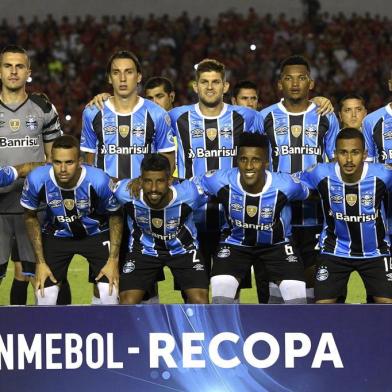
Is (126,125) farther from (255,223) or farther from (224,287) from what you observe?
(224,287)

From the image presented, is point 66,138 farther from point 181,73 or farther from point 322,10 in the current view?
point 322,10

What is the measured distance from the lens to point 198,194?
6062 millimetres

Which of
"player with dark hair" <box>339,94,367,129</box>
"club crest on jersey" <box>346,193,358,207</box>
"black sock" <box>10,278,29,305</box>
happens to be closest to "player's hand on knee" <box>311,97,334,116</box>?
"club crest on jersey" <box>346,193,358,207</box>

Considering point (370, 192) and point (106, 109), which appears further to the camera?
point (106, 109)

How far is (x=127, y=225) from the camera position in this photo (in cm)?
642

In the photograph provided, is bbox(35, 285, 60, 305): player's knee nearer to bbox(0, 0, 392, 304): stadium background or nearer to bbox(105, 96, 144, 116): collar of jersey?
bbox(105, 96, 144, 116): collar of jersey

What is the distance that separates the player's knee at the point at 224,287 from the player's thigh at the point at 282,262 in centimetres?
25

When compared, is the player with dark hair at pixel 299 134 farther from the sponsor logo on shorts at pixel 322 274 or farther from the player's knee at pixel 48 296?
the player's knee at pixel 48 296

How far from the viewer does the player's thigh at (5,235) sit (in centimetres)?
653

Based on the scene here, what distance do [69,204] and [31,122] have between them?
2.21 ft

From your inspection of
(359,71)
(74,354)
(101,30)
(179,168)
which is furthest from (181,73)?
(74,354)

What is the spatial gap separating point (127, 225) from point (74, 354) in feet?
6.19

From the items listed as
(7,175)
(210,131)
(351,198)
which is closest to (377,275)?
(351,198)

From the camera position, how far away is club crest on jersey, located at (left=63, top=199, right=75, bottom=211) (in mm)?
6152
